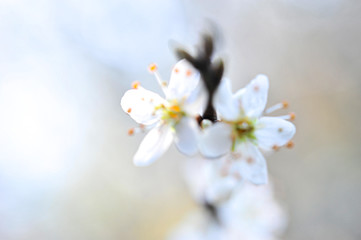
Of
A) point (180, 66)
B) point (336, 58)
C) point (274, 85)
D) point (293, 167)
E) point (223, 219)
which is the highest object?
point (274, 85)

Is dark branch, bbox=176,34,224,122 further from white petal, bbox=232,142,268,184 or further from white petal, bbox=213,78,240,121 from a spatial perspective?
white petal, bbox=232,142,268,184

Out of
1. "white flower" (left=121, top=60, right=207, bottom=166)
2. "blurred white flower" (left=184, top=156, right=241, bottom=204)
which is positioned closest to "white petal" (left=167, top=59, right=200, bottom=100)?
"white flower" (left=121, top=60, right=207, bottom=166)

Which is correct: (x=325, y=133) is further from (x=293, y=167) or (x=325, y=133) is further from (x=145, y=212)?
(x=145, y=212)

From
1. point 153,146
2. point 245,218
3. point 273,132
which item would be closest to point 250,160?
point 273,132

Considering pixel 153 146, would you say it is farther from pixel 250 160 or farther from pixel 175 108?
pixel 250 160

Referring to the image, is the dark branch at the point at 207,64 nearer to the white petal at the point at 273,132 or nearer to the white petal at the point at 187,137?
the white petal at the point at 187,137

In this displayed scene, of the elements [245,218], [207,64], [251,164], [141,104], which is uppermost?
[141,104]

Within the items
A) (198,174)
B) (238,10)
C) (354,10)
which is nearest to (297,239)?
(198,174)
